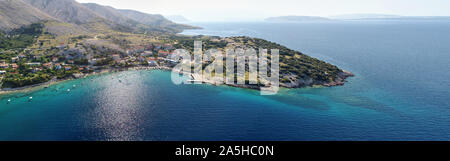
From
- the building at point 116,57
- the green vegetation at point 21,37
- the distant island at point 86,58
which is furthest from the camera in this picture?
the green vegetation at point 21,37

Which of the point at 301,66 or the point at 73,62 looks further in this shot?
the point at 73,62

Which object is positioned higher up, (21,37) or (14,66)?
(21,37)

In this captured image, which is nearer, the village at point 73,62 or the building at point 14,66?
the village at point 73,62

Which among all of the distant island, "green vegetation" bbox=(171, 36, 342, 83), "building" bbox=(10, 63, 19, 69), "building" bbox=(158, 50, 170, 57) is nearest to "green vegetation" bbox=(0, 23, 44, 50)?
the distant island

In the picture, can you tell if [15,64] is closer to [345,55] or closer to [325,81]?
[325,81]

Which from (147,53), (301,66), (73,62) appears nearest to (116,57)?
(147,53)

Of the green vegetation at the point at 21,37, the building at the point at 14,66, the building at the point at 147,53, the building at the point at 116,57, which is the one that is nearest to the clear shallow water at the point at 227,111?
the building at the point at 116,57

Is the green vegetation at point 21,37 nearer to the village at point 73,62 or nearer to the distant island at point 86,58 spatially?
the distant island at point 86,58

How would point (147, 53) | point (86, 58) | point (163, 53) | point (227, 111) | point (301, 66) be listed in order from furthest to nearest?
point (147, 53) → point (163, 53) → point (86, 58) → point (301, 66) → point (227, 111)

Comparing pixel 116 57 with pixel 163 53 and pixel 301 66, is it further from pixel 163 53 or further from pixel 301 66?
pixel 301 66
